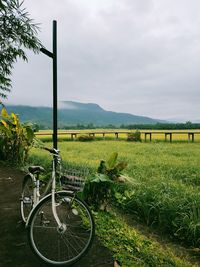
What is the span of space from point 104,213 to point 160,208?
80 centimetres

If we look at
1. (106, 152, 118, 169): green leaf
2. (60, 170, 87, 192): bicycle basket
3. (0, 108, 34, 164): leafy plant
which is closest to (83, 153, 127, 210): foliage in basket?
(106, 152, 118, 169): green leaf

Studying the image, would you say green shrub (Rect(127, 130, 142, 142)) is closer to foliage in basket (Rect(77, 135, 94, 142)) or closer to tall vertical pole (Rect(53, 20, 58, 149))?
foliage in basket (Rect(77, 135, 94, 142))

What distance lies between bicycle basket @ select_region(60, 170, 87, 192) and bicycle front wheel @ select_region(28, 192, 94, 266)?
0.18m

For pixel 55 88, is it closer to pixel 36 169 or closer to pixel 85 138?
pixel 36 169

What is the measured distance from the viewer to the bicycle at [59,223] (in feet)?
9.33

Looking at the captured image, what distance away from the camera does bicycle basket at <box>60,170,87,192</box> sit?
3121 mm

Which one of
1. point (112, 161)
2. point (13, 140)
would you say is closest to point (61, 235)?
point (112, 161)

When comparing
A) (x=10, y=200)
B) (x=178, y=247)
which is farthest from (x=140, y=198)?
(x=10, y=200)

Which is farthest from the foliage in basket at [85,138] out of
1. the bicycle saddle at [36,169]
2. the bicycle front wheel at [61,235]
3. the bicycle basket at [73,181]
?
the bicycle basket at [73,181]

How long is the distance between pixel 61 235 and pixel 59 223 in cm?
21

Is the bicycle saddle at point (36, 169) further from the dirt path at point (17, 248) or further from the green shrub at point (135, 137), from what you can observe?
the green shrub at point (135, 137)

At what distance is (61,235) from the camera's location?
3043 millimetres

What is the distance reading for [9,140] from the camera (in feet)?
26.9

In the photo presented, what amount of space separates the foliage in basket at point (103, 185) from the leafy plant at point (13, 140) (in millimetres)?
3720
